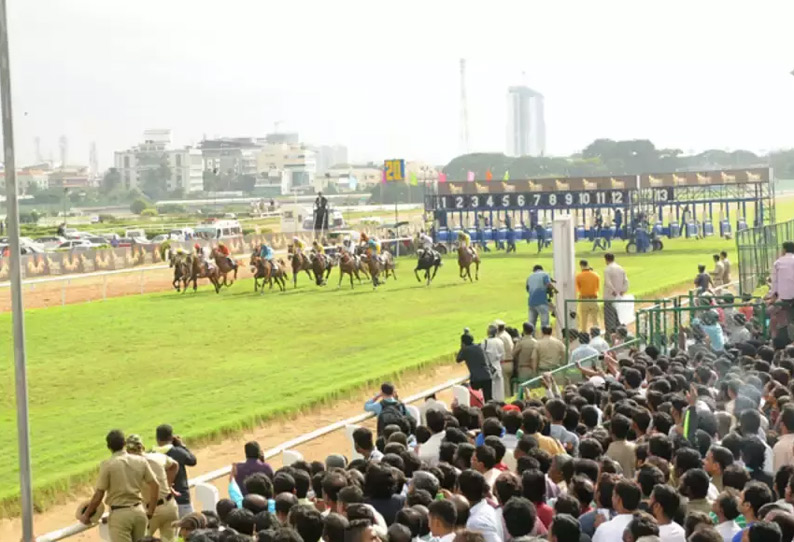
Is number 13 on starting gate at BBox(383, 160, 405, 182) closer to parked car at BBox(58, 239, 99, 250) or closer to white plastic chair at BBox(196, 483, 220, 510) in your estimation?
parked car at BBox(58, 239, 99, 250)

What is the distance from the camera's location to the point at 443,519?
583 centimetres

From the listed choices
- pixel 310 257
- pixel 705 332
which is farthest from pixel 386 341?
pixel 310 257

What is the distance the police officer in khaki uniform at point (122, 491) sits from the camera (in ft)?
26.7

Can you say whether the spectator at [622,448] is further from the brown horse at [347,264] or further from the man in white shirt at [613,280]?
the brown horse at [347,264]

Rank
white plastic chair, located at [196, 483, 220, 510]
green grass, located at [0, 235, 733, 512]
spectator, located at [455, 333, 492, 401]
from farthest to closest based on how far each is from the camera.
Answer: green grass, located at [0, 235, 733, 512]
spectator, located at [455, 333, 492, 401]
white plastic chair, located at [196, 483, 220, 510]

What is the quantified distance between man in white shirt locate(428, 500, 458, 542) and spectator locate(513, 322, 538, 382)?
8.50 meters

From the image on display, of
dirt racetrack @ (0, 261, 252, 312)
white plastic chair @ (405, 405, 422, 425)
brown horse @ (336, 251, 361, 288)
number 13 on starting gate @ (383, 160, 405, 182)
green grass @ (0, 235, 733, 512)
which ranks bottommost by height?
green grass @ (0, 235, 733, 512)

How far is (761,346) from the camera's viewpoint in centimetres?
1252

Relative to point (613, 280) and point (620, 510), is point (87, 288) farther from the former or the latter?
point (620, 510)

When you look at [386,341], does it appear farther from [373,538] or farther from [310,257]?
[373,538]

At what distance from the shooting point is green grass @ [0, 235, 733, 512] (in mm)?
14266

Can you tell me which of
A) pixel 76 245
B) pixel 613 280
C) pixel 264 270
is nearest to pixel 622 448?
pixel 613 280

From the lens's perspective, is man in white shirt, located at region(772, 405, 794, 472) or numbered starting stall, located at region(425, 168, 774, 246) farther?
numbered starting stall, located at region(425, 168, 774, 246)

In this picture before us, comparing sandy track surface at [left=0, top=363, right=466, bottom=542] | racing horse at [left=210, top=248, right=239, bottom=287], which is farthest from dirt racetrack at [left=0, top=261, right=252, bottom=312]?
sandy track surface at [left=0, top=363, right=466, bottom=542]
